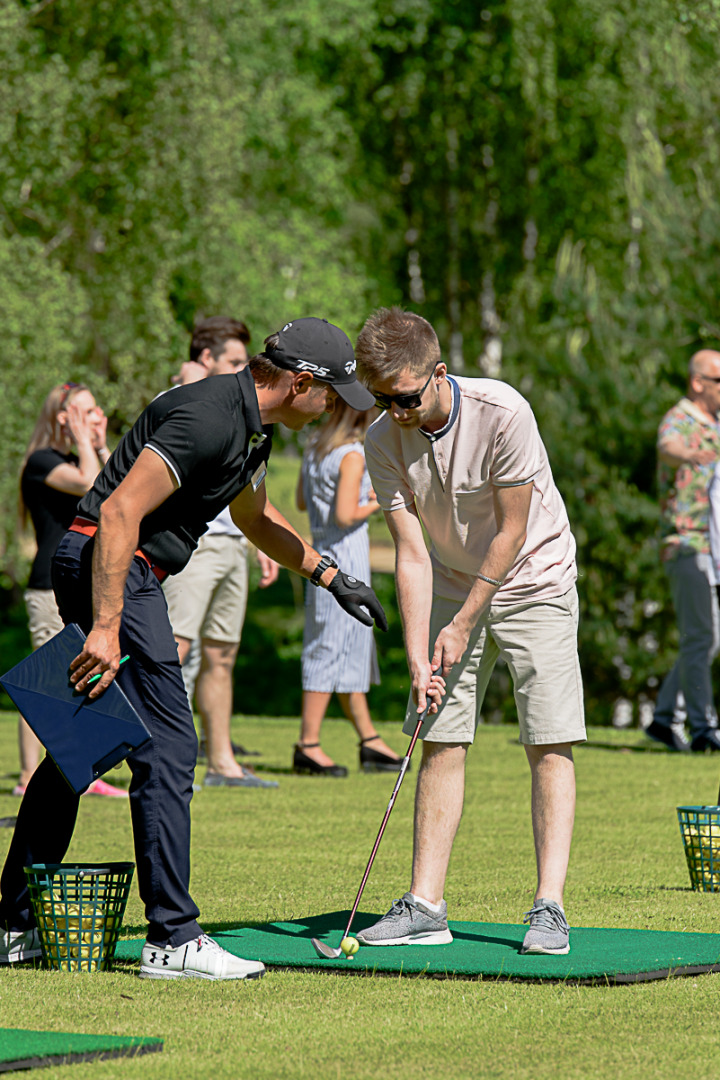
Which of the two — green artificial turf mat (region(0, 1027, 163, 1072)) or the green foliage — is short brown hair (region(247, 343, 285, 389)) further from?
the green foliage

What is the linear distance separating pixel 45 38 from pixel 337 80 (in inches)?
302

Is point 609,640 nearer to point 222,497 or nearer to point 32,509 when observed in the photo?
point 32,509

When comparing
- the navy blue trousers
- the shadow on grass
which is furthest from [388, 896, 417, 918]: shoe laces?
the shadow on grass

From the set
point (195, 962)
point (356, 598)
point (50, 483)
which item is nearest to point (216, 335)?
point (50, 483)

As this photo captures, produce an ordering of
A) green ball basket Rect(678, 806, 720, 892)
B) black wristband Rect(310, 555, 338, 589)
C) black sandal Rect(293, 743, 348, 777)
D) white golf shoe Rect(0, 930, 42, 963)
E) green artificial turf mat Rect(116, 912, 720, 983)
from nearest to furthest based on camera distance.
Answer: green artificial turf mat Rect(116, 912, 720, 983) → white golf shoe Rect(0, 930, 42, 963) → black wristband Rect(310, 555, 338, 589) → green ball basket Rect(678, 806, 720, 892) → black sandal Rect(293, 743, 348, 777)

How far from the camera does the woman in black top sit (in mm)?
7477

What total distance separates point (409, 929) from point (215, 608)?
4003mm

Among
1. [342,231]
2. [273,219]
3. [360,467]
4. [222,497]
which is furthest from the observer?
[342,231]

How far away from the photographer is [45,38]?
24.0 meters

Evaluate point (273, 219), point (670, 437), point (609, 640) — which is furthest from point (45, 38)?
point (670, 437)

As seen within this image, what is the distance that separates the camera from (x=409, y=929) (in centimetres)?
461

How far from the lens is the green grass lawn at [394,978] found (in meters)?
3.31

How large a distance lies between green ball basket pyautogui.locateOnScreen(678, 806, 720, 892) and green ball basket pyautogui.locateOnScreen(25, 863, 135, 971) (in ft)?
7.54

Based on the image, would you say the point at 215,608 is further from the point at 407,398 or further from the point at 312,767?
the point at 407,398
